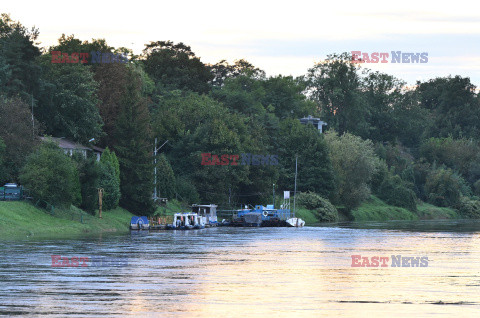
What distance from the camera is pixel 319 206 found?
146 meters

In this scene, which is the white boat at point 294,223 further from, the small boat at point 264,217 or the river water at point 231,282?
the river water at point 231,282

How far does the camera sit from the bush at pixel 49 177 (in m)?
90.1

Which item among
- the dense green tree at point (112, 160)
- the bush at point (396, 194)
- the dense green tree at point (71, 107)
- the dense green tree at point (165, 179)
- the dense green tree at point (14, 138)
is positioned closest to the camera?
the dense green tree at point (14, 138)

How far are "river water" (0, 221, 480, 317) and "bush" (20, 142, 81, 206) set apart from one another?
19.4 m

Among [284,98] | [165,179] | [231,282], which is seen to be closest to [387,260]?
[231,282]

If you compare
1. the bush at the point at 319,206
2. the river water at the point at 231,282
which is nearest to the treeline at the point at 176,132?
the bush at the point at 319,206

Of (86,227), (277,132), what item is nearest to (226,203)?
Answer: (277,132)

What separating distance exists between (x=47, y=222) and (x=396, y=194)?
97151 mm

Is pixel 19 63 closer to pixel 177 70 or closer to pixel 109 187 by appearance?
pixel 109 187

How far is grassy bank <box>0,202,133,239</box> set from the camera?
263 feet

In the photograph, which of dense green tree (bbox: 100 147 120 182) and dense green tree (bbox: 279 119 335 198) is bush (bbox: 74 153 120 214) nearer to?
dense green tree (bbox: 100 147 120 182)

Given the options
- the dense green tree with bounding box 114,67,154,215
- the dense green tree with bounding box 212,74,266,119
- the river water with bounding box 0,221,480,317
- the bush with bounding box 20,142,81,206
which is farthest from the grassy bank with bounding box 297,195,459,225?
the river water with bounding box 0,221,480,317

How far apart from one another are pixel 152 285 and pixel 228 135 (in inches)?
3628

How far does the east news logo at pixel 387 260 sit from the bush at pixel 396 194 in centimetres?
11189
